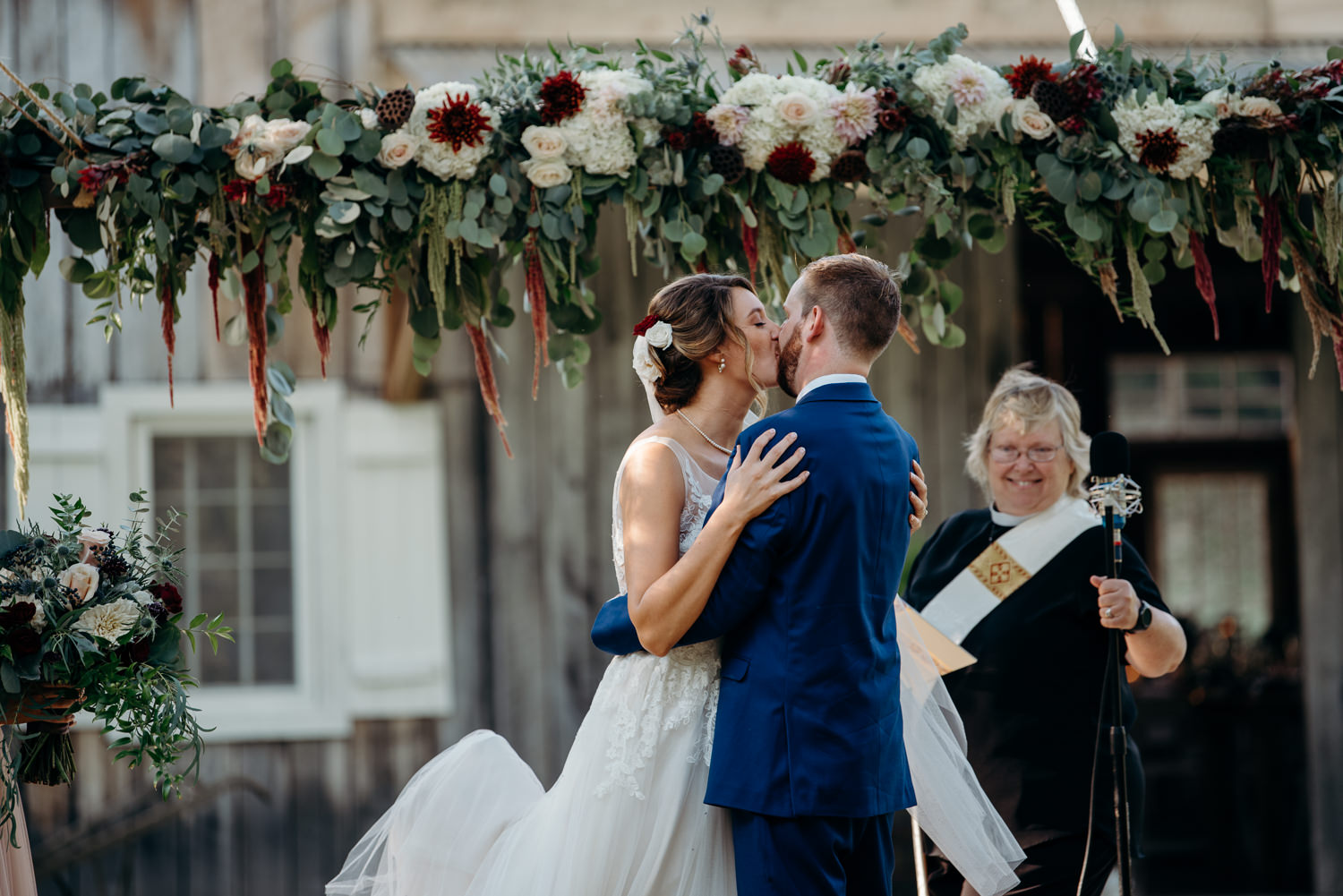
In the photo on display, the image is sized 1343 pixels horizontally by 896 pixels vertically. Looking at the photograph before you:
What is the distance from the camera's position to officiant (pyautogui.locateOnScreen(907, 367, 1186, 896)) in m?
3.31

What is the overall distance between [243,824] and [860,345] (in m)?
4.63

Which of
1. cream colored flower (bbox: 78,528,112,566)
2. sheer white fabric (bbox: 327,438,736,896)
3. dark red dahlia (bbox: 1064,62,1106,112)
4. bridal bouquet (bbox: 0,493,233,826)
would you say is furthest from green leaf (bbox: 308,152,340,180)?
dark red dahlia (bbox: 1064,62,1106,112)

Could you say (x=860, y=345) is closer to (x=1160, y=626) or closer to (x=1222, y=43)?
(x=1160, y=626)

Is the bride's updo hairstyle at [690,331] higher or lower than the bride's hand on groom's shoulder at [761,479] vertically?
higher

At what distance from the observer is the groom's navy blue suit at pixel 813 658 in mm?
2387

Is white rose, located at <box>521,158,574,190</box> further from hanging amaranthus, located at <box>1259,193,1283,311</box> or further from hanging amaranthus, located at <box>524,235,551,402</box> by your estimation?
hanging amaranthus, located at <box>1259,193,1283,311</box>

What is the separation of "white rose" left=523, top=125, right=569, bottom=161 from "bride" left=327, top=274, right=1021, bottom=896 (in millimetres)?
565

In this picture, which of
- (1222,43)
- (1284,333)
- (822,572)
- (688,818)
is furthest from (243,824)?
(1284,333)

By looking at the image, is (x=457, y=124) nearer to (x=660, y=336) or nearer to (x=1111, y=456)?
(x=660, y=336)

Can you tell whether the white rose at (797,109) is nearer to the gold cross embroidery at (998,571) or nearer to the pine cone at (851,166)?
the pine cone at (851,166)

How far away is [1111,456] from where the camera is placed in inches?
119

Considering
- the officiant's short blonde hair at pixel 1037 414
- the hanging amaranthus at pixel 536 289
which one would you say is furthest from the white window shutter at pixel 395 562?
the officiant's short blonde hair at pixel 1037 414

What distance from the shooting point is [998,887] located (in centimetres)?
280

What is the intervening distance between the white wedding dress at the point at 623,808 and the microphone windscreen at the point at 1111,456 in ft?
2.01
